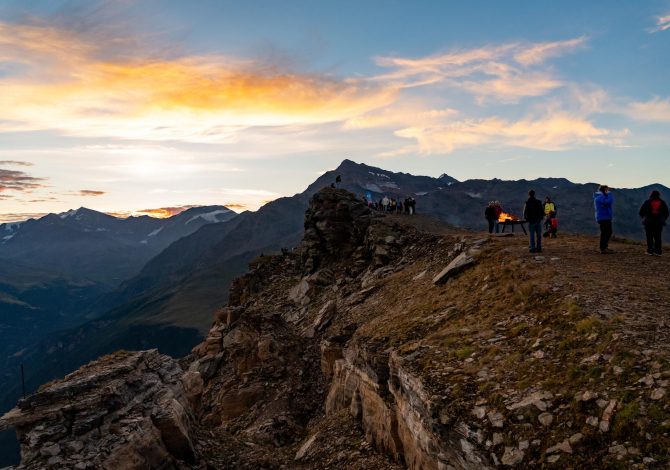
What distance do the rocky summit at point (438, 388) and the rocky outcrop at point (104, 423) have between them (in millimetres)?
49

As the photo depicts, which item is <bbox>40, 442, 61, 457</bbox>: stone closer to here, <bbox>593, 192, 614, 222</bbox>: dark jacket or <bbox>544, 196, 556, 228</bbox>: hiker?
<bbox>593, 192, 614, 222</bbox>: dark jacket

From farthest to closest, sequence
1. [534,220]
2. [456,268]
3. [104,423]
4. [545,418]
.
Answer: [456,268]
[534,220]
[104,423]
[545,418]

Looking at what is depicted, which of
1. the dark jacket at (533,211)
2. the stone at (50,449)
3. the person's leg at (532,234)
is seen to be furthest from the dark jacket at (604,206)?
the stone at (50,449)

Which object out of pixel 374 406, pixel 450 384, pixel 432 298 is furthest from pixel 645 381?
pixel 432 298

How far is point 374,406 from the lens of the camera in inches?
672

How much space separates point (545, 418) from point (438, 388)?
122 inches

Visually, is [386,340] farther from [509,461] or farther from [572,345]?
[509,461]

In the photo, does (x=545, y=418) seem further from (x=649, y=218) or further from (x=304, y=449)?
(x=649, y=218)

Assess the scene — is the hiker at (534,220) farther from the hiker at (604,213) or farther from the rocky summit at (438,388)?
the hiker at (604,213)

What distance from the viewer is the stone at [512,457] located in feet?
32.0

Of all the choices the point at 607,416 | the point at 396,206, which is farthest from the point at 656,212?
the point at 396,206

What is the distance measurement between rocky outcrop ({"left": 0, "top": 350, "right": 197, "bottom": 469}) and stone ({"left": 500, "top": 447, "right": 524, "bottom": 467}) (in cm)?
1180

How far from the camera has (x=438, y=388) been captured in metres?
12.7

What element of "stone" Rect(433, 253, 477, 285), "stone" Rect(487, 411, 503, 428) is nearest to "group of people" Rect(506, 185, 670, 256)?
"stone" Rect(433, 253, 477, 285)
